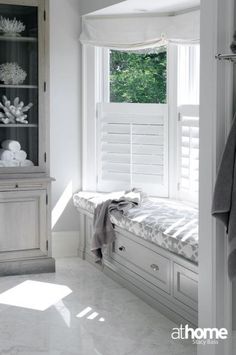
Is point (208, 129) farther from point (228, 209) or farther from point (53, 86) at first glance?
point (53, 86)

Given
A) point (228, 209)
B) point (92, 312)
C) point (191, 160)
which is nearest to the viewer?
point (228, 209)

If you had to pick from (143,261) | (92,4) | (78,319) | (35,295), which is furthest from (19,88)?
(78,319)

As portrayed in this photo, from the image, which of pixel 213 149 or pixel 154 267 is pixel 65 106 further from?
pixel 213 149

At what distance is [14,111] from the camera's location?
510cm

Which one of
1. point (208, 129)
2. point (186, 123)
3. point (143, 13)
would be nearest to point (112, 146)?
point (186, 123)

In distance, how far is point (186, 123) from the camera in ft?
16.6

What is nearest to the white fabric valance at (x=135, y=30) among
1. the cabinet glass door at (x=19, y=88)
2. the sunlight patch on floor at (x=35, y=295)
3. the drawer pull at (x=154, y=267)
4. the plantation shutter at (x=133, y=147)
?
the plantation shutter at (x=133, y=147)

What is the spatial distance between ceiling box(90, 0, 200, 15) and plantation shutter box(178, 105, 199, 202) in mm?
763

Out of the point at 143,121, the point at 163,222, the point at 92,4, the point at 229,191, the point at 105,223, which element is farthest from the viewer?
the point at 143,121

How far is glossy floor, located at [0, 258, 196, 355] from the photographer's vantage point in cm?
352

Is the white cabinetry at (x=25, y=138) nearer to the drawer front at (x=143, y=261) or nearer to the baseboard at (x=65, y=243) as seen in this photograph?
the baseboard at (x=65, y=243)

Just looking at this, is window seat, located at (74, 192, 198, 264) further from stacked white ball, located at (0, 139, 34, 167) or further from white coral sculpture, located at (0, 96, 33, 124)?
white coral sculpture, located at (0, 96, 33, 124)

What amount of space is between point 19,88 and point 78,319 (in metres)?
2.00

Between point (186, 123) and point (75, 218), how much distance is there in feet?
4.50
